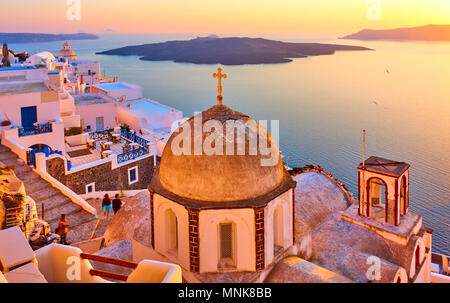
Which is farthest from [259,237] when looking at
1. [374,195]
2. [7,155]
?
[7,155]

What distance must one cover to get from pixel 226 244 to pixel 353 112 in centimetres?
4598

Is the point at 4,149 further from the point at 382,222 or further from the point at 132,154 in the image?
the point at 382,222

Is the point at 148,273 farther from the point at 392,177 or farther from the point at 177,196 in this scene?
the point at 392,177

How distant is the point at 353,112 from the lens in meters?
52.0

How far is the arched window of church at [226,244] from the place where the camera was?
928 cm

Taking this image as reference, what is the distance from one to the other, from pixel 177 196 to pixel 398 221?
20.8 feet

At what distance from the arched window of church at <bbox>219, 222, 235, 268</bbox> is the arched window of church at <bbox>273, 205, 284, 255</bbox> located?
1127mm

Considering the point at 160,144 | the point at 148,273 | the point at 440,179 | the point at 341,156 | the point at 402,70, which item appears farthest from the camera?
the point at 402,70

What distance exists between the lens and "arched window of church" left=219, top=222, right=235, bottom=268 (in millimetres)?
9281

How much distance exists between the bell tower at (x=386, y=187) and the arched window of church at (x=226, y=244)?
469 cm

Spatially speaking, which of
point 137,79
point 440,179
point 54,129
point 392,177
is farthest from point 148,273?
point 137,79

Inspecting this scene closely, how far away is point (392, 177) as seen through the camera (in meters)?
11.5

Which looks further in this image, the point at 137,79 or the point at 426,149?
the point at 137,79
